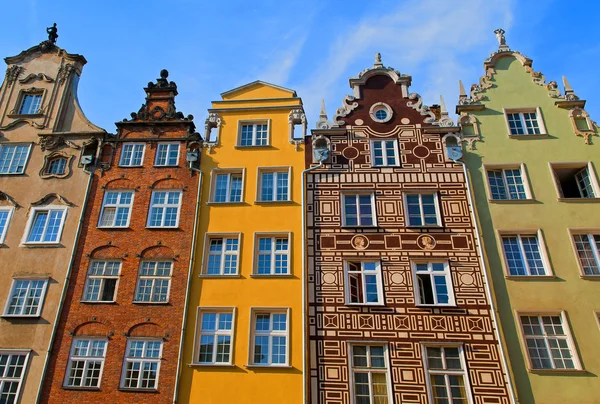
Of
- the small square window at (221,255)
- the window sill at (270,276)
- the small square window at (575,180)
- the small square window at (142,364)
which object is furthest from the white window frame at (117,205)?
the small square window at (575,180)

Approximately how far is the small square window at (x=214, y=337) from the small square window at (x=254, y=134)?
8653 mm

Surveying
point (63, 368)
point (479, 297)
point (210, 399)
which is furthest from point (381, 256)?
point (63, 368)

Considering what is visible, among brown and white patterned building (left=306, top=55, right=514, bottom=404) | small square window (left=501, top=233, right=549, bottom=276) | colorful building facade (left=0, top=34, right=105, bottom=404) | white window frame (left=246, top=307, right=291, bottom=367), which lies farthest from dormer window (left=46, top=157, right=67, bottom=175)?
small square window (left=501, top=233, right=549, bottom=276)

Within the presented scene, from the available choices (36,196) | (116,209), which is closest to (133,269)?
(116,209)

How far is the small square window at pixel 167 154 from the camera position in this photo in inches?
1017

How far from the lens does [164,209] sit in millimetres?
24375

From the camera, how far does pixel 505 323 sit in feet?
67.1

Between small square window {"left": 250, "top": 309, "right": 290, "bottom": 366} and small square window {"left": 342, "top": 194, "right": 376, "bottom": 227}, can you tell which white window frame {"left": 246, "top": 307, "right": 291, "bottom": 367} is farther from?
small square window {"left": 342, "top": 194, "right": 376, "bottom": 227}

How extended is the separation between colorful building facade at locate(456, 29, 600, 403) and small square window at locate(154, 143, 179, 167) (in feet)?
45.7

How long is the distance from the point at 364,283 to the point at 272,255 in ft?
13.4

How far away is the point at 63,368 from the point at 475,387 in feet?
51.8

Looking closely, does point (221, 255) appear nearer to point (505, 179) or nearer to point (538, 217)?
point (505, 179)

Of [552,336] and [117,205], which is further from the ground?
[117,205]

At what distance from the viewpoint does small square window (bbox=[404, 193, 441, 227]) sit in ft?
75.5
